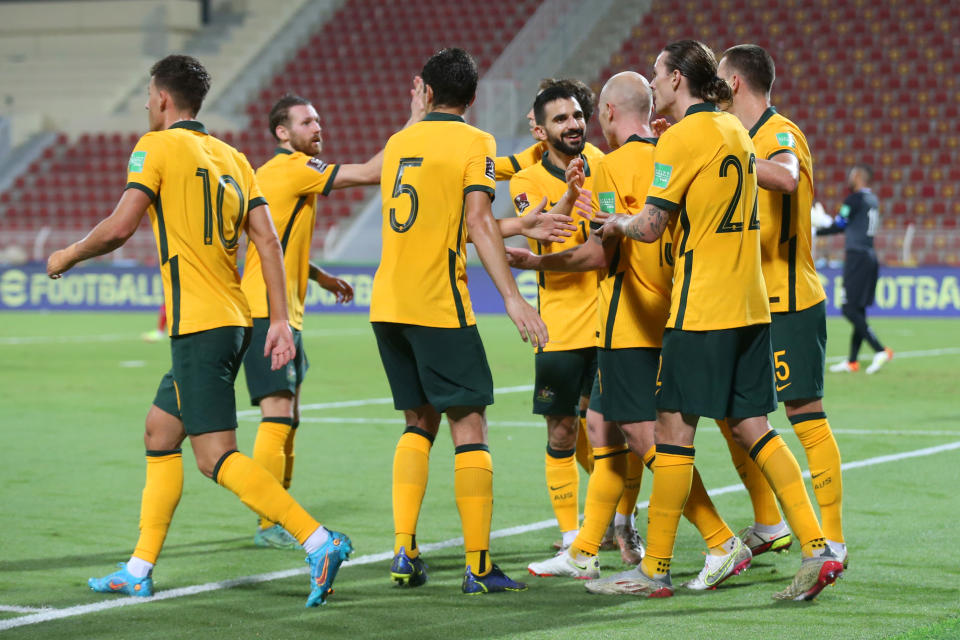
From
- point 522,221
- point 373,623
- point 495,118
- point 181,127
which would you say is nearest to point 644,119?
point 522,221

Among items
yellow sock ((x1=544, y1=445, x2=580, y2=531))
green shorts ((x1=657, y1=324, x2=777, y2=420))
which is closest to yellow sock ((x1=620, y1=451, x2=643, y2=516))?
yellow sock ((x1=544, y1=445, x2=580, y2=531))

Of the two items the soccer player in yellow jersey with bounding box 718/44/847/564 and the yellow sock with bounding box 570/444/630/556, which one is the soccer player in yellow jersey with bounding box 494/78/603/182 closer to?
the soccer player in yellow jersey with bounding box 718/44/847/564

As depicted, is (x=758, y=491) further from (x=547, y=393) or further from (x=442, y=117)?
(x=442, y=117)

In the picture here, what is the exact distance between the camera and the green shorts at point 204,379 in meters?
5.35

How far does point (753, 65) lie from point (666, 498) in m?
1.89

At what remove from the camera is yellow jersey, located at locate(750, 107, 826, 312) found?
5.83m

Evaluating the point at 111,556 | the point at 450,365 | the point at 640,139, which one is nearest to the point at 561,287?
the point at 640,139

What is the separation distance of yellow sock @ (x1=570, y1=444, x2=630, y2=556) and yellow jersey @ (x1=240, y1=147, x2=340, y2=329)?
178cm

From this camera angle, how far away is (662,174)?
5180 mm

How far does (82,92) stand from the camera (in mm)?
36812

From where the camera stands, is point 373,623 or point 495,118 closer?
point 373,623

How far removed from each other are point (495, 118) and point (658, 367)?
76.8 feet

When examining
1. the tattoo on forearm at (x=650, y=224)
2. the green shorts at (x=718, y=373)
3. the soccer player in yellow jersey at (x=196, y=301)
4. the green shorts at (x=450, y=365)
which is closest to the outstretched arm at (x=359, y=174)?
the soccer player in yellow jersey at (x=196, y=301)

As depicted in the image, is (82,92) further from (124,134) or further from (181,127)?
(181,127)
